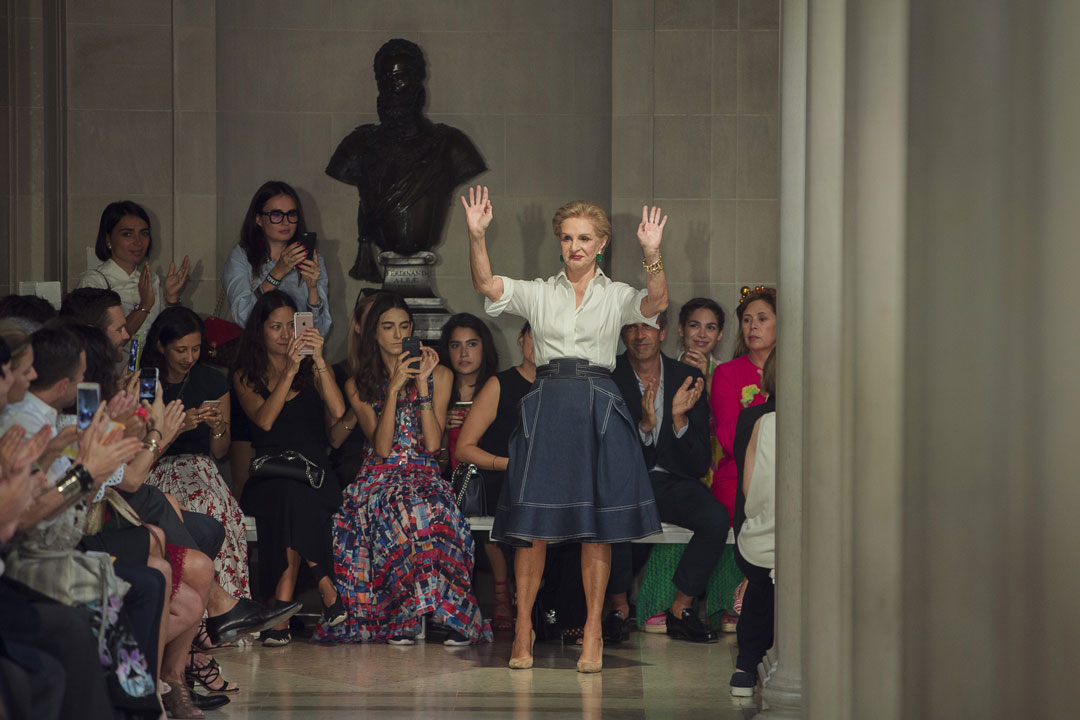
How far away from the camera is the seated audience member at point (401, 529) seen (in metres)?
5.95

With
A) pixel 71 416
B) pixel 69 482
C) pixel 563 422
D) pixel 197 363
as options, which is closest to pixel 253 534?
pixel 197 363

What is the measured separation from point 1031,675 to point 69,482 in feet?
9.05

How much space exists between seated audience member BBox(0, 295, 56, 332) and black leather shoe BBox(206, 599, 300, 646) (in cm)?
127

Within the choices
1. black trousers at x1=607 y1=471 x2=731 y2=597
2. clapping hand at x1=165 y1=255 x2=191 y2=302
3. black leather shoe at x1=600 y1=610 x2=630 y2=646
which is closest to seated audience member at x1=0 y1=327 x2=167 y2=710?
black leather shoe at x1=600 y1=610 x2=630 y2=646

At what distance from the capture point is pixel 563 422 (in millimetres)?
5289

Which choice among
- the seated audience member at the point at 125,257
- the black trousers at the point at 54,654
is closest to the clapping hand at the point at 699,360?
the seated audience member at the point at 125,257

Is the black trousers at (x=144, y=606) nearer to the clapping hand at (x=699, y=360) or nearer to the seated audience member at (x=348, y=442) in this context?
the seated audience member at (x=348, y=442)

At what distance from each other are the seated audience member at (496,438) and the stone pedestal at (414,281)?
48.8 inches

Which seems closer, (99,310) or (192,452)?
(99,310)

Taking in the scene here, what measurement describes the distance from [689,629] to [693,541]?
1.33ft

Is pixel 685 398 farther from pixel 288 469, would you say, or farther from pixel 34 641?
pixel 34 641

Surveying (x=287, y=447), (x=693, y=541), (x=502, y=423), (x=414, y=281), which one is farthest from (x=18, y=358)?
(x=414, y=281)

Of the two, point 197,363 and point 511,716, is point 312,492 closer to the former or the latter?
point 197,363

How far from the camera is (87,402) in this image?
367 centimetres
